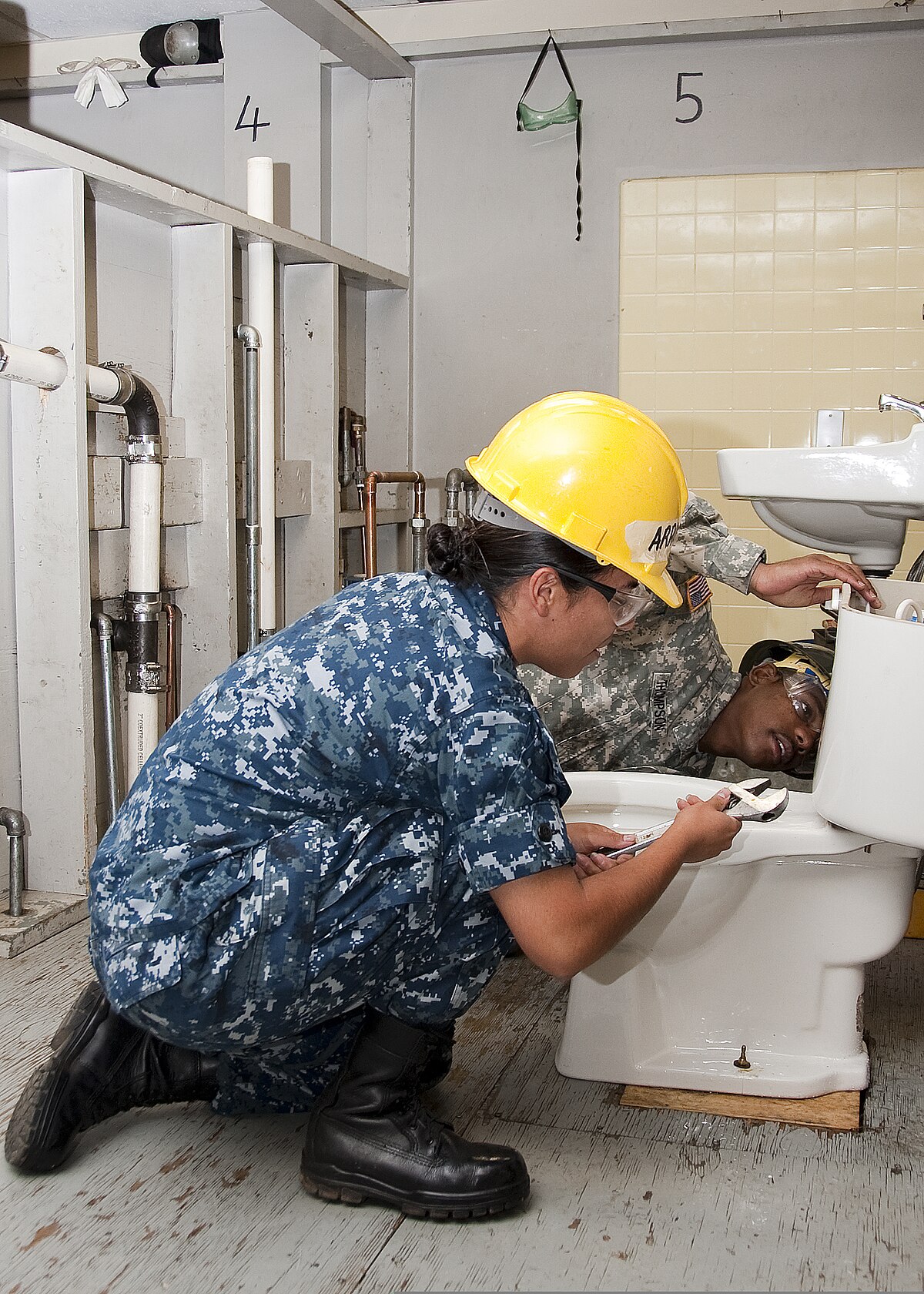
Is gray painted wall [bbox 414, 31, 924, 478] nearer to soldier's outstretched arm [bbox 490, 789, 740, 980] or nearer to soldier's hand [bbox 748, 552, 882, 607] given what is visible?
soldier's hand [bbox 748, 552, 882, 607]

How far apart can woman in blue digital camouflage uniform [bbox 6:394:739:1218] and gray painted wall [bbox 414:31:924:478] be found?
221 cm

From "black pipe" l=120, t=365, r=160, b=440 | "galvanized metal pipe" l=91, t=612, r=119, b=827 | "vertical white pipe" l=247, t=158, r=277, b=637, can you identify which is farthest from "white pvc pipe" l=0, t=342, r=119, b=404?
"vertical white pipe" l=247, t=158, r=277, b=637

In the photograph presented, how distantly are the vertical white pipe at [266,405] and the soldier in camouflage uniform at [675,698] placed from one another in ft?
2.78

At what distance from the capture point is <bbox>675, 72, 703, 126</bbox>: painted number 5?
134 inches

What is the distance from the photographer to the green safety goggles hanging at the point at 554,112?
3.43 m

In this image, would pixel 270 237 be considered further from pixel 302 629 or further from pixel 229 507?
pixel 302 629

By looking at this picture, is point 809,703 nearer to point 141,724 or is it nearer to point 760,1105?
point 760,1105

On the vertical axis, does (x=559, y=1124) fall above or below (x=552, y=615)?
below

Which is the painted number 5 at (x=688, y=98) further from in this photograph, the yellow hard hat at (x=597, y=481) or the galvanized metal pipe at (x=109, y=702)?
the yellow hard hat at (x=597, y=481)

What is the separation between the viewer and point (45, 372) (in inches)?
88.1

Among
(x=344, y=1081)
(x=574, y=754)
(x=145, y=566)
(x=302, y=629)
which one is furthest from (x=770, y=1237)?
(x=145, y=566)

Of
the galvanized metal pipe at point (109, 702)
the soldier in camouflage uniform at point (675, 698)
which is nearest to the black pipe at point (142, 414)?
the galvanized metal pipe at point (109, 702)

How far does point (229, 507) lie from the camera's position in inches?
111

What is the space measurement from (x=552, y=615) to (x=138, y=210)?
1730 mm
